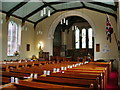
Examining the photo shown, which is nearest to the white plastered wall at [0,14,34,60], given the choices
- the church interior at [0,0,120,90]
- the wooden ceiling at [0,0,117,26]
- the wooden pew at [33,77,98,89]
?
the church interior at [0,0,120,90]

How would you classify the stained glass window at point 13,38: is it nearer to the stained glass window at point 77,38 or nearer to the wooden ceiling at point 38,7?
the wooden ceiling at point 38,7

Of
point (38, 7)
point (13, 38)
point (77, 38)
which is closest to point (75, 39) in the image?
point (77, 38)

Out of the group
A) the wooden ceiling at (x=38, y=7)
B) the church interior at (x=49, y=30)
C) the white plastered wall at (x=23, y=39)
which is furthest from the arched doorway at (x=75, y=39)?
Answer: the wooden ceiling at (x=38, y=7)

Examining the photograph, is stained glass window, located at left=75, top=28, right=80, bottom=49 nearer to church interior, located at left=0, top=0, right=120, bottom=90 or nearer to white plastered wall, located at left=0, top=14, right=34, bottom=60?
church interior, located at left=0, top=0, right=120, bottom=90

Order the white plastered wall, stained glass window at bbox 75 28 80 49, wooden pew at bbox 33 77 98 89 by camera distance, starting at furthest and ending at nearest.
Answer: stained glass window at bbox 75 28 80 49 < the white plastered wall < wooden pew at bbox 33 77 98 89

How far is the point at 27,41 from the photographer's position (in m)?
12.5

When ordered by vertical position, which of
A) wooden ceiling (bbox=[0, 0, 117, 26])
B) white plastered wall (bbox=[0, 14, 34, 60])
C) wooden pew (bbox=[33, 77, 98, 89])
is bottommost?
wooden pew (bbox=[33, 77, 98, 89])

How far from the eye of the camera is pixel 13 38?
11125mm

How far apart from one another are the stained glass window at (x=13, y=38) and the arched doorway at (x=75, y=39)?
4.43 m

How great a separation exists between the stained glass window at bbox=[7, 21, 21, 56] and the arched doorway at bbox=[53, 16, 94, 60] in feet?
14.5

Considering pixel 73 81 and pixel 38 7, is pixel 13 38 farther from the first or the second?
pixel 73 81

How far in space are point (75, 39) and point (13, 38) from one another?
8.02 m

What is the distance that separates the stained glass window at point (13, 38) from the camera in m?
10.6

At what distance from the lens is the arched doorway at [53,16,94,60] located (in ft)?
50.4
